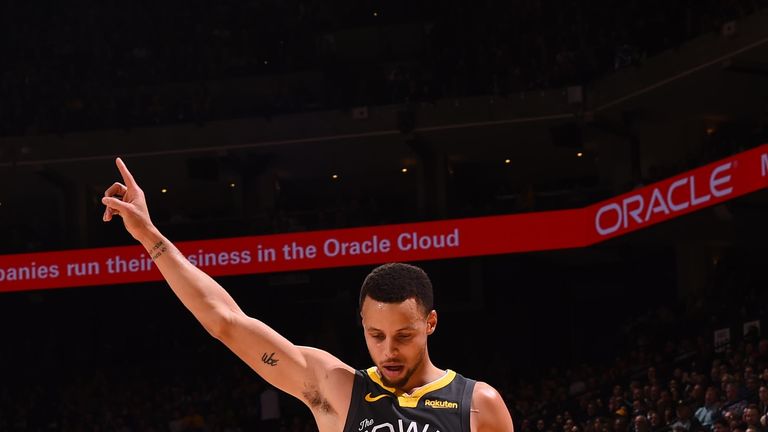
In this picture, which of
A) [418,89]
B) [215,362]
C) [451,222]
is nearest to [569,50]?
[418,89]

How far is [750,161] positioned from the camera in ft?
49.6

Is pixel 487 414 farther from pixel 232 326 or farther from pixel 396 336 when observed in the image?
pixel 232 326

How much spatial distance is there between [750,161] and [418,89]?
864 centimetres

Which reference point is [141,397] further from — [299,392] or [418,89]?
[299,392]

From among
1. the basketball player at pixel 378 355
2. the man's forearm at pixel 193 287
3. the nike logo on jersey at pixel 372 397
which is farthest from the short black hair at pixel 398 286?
the man's forearm at pixel 193 287

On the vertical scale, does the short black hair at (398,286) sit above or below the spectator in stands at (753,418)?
below

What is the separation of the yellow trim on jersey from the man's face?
1.0 inches

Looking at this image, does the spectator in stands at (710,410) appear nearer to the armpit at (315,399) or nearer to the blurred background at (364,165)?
the blurred background at (364,165)

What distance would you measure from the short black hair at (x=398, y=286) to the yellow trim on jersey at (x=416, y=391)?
193 mm

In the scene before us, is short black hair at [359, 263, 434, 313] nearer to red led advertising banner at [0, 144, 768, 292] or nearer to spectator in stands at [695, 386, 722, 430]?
spectator in stands at [695, 386, 722, 430]

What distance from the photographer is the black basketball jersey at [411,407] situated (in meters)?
3.07

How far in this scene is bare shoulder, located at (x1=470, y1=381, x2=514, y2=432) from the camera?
3137 millimetres

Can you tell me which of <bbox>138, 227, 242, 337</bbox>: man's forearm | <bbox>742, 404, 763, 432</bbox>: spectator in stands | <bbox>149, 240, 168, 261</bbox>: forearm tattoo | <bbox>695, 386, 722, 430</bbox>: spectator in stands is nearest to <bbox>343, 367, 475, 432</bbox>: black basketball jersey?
<bbox>138, 227, 242, 337</bbox>: man's forearm

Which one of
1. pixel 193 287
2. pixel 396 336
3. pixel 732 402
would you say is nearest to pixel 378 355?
pixel 396 336
